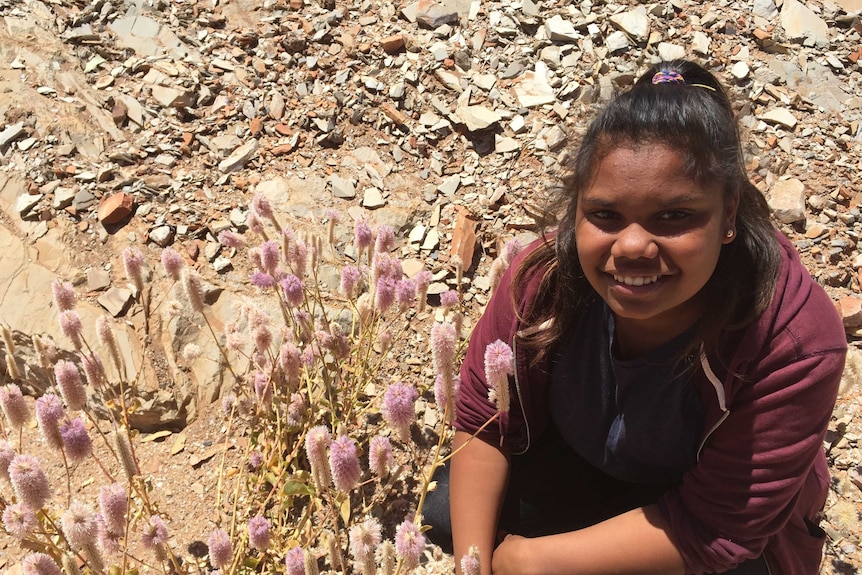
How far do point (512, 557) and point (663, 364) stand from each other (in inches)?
30.0

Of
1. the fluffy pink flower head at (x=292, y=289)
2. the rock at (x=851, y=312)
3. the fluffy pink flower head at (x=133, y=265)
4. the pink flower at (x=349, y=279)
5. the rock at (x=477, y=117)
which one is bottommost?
the rock at (x=851, y=312)

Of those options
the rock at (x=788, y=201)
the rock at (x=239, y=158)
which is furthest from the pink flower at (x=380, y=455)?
the rock at (x=788, y=201)

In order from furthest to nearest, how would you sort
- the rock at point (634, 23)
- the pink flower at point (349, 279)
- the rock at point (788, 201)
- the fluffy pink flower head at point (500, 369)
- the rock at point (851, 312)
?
the rock at point (634, 23)
the rock at point (788, 201)
the rock at point (851, 312)
the pink flower at point (349, 279)
the fluffy pink flower head at point (500, 369)

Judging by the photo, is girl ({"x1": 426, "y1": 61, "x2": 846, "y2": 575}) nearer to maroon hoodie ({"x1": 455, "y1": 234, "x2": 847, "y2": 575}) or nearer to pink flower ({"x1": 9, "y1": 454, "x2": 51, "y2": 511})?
maroon hoodie ({"x1": 455, "y1": 234, "x2": 847, "y2": 575})

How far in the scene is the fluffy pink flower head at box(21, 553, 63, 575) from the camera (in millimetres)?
1682

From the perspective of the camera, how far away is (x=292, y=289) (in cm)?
246

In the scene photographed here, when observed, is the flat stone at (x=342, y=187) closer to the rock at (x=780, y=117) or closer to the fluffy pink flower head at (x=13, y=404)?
the fluffy pink flower head at (x=13, y=404)

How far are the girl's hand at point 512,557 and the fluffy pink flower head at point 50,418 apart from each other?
1.33 metres

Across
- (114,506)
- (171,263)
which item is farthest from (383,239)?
(114,506)

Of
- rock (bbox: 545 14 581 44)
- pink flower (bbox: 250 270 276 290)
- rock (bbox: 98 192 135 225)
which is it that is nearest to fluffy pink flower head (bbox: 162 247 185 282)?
pink flower (bbox: 250 270 276 290)

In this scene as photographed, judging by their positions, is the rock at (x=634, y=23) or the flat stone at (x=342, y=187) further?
the rock at (x=634, y=23)

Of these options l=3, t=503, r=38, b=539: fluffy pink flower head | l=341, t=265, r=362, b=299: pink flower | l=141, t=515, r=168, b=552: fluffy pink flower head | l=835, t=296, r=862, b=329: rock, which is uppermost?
l=341, t=265, r=362, b=299: pink flower

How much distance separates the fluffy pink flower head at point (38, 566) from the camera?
1682 millimetres

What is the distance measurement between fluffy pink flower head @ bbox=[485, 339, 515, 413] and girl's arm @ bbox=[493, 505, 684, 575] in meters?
0.52
